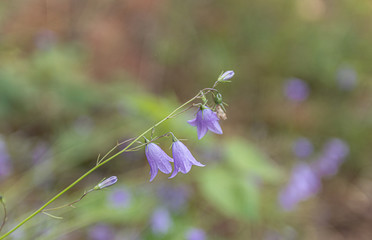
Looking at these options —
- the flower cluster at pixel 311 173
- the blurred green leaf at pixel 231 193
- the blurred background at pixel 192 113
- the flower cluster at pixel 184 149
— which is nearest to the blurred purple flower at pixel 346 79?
the blurred background at pixel 192 113

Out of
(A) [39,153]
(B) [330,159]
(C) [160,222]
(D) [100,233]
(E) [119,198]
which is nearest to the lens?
(C) [160,222]

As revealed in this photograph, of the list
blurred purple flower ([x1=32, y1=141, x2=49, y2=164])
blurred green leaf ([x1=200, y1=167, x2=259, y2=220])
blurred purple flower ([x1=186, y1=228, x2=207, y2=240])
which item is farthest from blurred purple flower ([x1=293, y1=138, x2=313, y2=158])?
blurred purple flower ([x1=32, y1=141, x2=49, y2=164])

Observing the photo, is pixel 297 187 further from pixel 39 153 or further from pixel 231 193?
pixel 39 153

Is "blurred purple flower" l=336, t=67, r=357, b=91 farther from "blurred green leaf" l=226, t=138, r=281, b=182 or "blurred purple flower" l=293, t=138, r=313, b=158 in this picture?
"blurred green leaf" l=226, t=138, r=281, b=182

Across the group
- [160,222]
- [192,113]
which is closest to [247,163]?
[160,222]

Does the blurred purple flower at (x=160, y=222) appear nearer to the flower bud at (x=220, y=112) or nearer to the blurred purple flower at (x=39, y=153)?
the blurred purple flower at (x=39, y=153)
